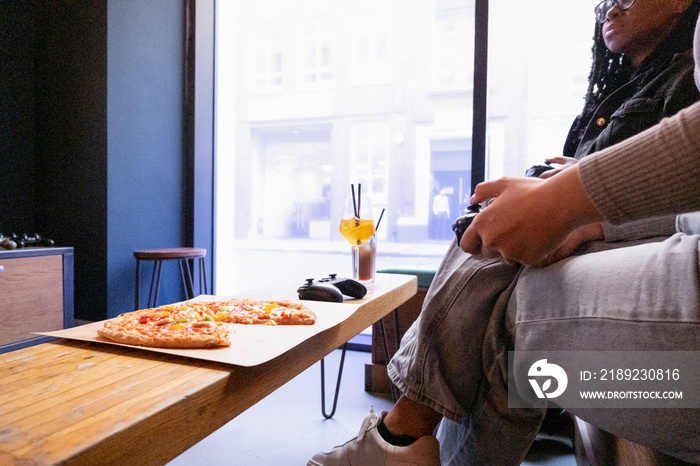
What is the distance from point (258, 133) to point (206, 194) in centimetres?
80

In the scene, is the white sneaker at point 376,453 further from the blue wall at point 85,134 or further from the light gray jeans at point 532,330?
the blue wall at point 85,134

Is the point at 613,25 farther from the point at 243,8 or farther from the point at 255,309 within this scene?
the point at 243,8

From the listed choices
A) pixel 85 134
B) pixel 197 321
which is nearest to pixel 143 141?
pixel 85 134

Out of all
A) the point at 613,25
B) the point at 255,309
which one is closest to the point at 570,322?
the point at 255,309

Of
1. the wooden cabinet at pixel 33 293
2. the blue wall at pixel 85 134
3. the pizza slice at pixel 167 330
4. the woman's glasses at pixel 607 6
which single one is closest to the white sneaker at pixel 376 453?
the pizza slice at pixel 167 330

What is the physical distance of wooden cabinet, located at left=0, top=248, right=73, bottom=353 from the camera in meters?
1.95

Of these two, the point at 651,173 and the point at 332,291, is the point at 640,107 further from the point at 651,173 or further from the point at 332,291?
the point at 332,291

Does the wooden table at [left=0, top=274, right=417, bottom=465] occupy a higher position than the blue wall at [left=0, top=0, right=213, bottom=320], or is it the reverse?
the blue wall at [left=0, top=0, right=213, bottom=320]

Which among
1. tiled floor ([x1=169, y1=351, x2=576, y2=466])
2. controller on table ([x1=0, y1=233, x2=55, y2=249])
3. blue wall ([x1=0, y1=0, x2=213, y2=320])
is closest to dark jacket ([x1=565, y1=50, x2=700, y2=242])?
tiled floor ([x1=169, y1=351, x2=576, y2=466])

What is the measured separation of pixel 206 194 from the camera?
3.27 m

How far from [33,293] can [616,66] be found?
249 cm

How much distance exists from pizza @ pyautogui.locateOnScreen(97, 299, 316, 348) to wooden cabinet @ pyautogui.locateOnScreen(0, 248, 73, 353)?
1.48 meters

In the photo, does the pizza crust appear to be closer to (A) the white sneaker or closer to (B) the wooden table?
(B) the wooden table

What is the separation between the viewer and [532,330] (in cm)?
62
